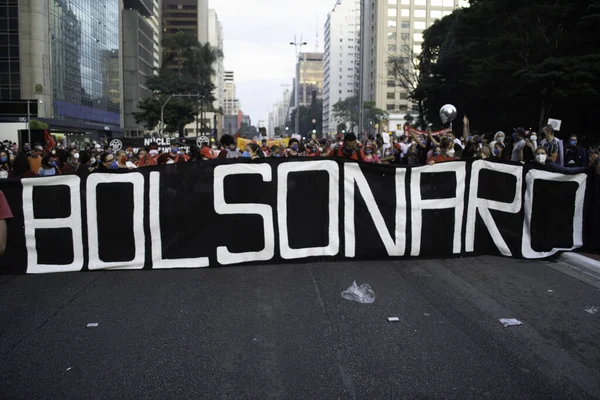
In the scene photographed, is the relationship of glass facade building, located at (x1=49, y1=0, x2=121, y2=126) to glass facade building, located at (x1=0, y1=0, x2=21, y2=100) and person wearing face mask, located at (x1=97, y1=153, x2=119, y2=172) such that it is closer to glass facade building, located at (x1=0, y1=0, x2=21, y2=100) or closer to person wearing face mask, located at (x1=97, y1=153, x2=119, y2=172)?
glass facade building, located at (x1=0, y1=0, x2=21, y2=100)

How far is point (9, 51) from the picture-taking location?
194ft

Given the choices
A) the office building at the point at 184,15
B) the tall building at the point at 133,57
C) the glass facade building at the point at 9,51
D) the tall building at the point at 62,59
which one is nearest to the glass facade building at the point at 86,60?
the tall building at the point at 62,59

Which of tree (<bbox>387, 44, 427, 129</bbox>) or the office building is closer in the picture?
tree (<bbox>387, 44, 427, 129</bbox>)

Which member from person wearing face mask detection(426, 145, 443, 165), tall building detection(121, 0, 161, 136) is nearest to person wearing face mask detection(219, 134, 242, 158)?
person wearing face mask detection(426, 145, 443, 165)

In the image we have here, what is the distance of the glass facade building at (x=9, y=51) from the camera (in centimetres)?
5847

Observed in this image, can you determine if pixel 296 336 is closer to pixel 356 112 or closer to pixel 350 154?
pixel 350 154

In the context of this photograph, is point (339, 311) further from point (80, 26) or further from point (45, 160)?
point (80, 26)

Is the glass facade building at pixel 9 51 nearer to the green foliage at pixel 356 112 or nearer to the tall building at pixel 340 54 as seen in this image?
the green foliage at pixel 356 112

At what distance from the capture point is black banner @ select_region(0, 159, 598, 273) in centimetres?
732

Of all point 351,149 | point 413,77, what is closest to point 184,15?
point 413,77

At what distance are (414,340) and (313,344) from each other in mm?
851

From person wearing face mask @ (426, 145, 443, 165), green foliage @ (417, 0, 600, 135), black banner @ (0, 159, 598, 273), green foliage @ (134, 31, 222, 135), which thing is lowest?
black banner @ (0, 159, 598, 273)

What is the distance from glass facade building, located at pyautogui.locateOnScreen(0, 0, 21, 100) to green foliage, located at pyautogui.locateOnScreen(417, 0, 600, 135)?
137 ft

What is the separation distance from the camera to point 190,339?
477 cm
